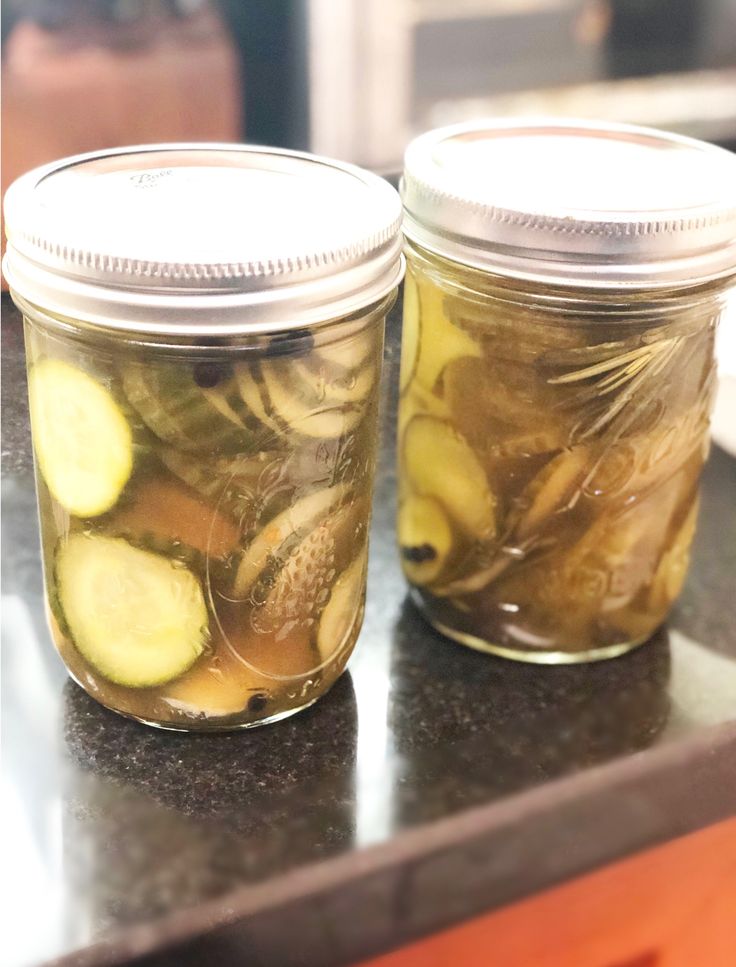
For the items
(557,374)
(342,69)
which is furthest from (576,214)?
(342,69)

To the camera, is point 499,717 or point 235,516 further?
point 499,717

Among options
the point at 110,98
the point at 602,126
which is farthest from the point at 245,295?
the point at 110,98

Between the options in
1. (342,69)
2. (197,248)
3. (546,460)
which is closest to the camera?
(197,248)

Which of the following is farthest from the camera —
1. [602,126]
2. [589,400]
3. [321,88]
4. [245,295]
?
[321,88]

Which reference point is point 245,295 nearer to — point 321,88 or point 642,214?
point 642,214

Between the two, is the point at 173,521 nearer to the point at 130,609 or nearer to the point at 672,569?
the point at 130,609

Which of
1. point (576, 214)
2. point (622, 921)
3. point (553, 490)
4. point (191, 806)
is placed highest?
point (576, 214)

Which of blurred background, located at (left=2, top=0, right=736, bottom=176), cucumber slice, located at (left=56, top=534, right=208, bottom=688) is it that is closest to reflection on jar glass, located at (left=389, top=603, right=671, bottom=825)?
cucumber slice, located at (left=56, top=534, right=208, bottom=688)
